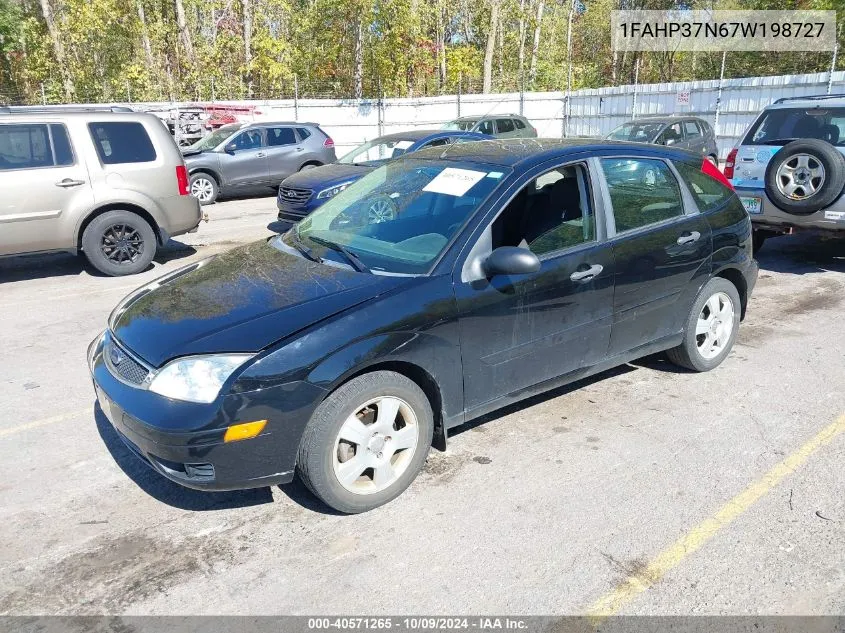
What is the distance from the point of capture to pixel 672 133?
14.9m

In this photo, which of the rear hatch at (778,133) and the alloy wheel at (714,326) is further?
the rear hatch at (778,133)

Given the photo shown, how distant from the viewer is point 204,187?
13758mm

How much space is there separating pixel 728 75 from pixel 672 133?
65.5ft

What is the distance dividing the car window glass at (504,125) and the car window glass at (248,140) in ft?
21.0

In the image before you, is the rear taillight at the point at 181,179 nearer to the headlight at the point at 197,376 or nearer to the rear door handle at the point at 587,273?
the headlight at the point at 197,376

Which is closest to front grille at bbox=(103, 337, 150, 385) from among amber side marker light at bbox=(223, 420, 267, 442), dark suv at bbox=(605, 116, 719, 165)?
amber side marker light at bbox=(223, 420, 267, 442)

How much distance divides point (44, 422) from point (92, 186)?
13.8 feet

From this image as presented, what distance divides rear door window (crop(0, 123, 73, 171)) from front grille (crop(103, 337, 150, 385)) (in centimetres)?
499

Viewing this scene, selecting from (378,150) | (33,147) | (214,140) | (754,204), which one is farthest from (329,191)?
(214,140)

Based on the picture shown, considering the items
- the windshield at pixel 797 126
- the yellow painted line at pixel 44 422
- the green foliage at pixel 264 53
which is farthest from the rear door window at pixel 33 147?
the green foliage at pixel 264 53

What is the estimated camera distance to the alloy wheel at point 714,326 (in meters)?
4.80

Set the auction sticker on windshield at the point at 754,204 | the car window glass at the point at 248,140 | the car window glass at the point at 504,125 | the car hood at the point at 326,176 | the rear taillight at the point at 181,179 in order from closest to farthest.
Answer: the auction sticker on windshield at the point at 754,204 → the rear taillight at the point at 181,179 → the car hood at the point at 326,176 → the car window glass at the point at 248,140 → the car window glass at the point at 504,125

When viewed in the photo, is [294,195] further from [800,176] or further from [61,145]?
[800,176]

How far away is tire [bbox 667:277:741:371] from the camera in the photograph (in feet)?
15.4
